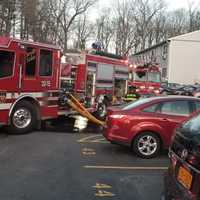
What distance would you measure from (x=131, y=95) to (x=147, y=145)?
1078 cm

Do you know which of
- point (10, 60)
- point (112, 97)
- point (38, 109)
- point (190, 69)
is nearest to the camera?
point (10, 60)

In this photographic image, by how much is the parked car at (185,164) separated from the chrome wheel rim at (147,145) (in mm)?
4825

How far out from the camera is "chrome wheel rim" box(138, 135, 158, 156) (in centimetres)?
957

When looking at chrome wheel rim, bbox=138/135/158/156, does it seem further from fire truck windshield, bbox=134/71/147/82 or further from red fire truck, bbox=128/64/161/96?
fire truck windshield, bbox=134/71/147/82

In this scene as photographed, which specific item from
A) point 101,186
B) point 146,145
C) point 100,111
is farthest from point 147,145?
point 100,111

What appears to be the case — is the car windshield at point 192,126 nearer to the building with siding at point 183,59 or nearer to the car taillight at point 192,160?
the car taillight at point 192,160

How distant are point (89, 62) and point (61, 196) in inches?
405

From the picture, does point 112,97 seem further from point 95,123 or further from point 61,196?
point 61,196

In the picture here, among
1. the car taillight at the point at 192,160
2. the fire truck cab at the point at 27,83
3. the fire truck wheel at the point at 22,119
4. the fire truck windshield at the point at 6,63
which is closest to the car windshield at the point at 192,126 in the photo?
the car taillight at the point at 192,160

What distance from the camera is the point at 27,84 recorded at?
1266 centimetres

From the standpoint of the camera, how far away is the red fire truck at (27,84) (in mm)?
12078

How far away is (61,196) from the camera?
21.0 feet

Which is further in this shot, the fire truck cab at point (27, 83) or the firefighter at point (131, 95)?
the firefighter at point (131, 95)

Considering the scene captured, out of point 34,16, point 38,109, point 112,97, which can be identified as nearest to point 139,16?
point 34,16
